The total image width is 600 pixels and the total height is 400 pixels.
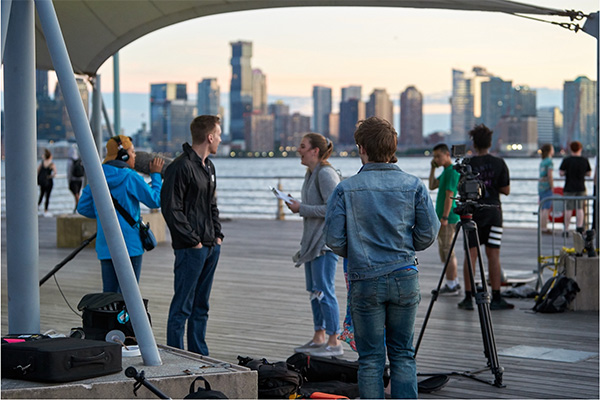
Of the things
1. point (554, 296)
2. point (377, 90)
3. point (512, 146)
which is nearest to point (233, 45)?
point (377, 90)

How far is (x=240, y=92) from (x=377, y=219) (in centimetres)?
5530

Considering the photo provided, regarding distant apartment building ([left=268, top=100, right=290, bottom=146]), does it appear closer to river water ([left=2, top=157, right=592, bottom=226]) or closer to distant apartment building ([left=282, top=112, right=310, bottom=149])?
distant apartment building ([left=282, top=112, right=310, bottom=149])

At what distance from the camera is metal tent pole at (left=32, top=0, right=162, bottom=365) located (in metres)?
4.64

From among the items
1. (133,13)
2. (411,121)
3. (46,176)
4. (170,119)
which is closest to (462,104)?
(411,121)

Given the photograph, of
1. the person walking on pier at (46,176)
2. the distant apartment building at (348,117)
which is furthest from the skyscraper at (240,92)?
the person walking on pier at (46,176)

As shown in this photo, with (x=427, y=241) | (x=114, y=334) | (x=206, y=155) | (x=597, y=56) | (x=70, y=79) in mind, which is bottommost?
(x=114, y=334)

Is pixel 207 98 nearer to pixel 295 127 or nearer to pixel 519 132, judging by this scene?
pixel 295 127

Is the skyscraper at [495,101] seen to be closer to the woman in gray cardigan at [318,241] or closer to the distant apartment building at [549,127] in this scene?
the distant apartment building at [549,127]

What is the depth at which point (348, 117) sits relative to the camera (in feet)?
193

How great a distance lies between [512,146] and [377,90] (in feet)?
72.5

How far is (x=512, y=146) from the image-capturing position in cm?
5222

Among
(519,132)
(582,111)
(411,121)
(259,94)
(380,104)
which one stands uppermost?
(259,94)

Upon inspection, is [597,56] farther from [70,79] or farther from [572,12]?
[70,79]

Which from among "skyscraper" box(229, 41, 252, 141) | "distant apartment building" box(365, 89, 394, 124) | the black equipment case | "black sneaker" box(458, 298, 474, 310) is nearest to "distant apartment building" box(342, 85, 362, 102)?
"distant apartment building" box(365, 89, 394, 124)
